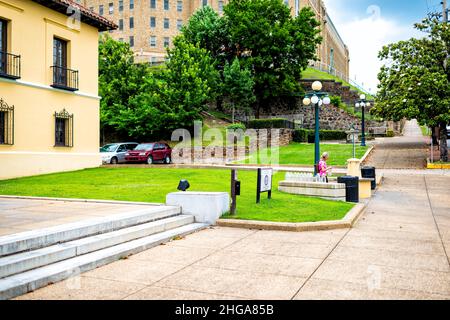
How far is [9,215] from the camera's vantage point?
920cm

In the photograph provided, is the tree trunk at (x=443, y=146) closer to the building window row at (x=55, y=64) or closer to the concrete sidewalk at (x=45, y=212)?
the building window row at (x=55, y=64)

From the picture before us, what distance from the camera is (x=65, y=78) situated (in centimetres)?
2284

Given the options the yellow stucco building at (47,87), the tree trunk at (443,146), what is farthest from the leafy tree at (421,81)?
the yellow stucco building at (47,87)

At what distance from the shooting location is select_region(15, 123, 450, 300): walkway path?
5.41m

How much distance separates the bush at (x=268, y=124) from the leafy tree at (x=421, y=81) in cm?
926

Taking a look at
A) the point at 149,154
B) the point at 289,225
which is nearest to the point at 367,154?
the point at 149,154

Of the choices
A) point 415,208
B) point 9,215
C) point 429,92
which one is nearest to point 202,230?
point 9,215

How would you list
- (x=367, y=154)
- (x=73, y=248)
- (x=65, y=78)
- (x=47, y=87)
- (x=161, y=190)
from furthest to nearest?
(x=367, y=154) < (x=65, y=78) < (x=47, y=87) < (x=161, y=190) < (x=73, y=248)

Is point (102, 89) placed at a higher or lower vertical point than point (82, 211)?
higher

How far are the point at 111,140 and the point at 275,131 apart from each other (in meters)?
15.5

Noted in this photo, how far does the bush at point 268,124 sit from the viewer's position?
40.7 metres

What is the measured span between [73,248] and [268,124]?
35.0 metres

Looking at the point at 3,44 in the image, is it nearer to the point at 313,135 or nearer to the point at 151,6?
the point at 313,135
